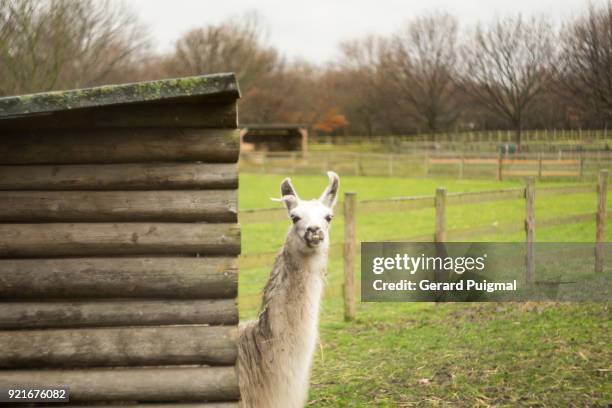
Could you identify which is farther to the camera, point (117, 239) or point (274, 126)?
point (274, 126)

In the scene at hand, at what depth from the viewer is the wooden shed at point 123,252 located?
364 cm

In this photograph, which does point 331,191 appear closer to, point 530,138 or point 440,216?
point 440,216

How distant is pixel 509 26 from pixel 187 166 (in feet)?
32.1

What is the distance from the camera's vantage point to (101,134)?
12.2 ft

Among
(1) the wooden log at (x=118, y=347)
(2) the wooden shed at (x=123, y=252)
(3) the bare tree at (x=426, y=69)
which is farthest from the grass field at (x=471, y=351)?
(3) the bare tree at (x=426, y=69)

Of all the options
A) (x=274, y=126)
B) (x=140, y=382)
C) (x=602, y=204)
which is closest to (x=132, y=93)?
(x=140, y=382)

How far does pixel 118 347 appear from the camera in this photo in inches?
144

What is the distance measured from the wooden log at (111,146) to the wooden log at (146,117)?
0.12 ft

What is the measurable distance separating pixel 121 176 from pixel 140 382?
1.18m

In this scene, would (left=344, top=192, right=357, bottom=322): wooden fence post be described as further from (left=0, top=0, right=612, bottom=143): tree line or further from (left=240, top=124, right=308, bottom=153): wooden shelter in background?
(left=240, top=124, right=308, bottom=153): wooden shelter in background

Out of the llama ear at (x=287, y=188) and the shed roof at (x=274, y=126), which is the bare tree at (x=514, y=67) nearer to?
the llama ear at (x=287, y=188)

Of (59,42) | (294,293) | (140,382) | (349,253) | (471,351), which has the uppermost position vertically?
(59,42)

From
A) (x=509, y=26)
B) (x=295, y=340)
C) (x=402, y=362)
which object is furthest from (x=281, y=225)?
(x=295, y=340)

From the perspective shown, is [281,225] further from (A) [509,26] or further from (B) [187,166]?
(B) [187,166]
